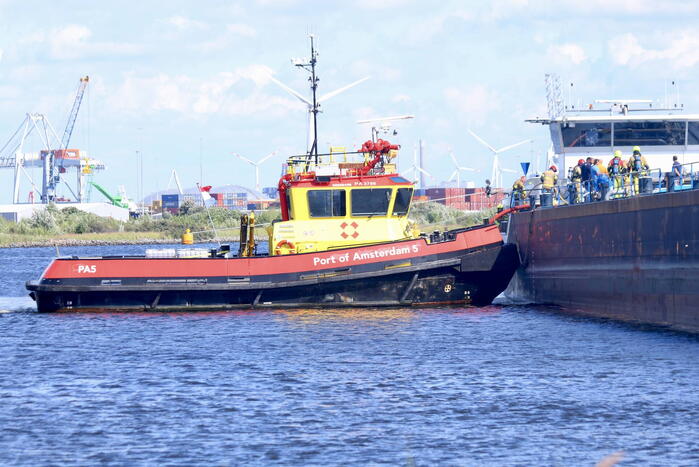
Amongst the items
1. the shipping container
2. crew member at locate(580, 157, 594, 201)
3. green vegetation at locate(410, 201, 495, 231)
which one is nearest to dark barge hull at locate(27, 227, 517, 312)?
crew member at locate(580, 157, 594, 201)

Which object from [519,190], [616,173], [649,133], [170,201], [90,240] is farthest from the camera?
[170,201]

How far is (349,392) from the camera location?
69.4 feet

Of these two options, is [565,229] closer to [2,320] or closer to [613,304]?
[613,304]

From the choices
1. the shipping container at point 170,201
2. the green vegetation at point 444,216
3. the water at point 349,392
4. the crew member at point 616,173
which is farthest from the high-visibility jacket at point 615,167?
the shipping container at point 170,201

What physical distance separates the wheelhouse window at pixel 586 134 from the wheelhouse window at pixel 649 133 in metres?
0.33

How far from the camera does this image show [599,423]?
18172 millimetres

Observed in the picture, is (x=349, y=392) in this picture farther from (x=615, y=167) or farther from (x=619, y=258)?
(x=615, y=167)

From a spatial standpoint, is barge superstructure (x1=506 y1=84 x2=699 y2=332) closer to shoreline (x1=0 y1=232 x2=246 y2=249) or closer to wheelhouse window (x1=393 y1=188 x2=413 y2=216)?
wheelhouse window (x1=393 y1=188 x2=413 y2=216)

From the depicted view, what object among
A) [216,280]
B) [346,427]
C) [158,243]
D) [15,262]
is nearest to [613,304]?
[216,280]

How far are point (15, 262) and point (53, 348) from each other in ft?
183

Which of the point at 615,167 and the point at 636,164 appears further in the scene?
the point at 615,167

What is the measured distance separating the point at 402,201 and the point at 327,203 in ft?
6.96

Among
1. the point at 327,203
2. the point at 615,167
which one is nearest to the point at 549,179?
the point at 615,167

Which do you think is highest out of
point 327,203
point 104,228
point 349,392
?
point 327,203
